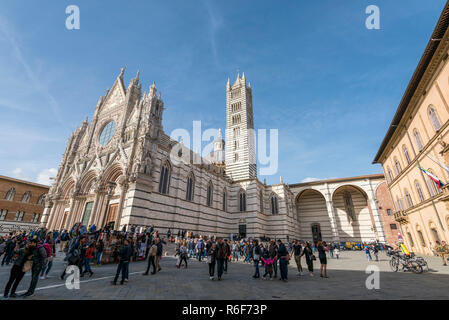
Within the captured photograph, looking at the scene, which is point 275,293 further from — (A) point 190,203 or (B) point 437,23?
(A) point 190,203

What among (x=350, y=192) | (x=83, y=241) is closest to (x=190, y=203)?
(x=83, y=241)

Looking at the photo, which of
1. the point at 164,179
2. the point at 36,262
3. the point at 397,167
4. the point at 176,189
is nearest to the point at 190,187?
the point at 176,189

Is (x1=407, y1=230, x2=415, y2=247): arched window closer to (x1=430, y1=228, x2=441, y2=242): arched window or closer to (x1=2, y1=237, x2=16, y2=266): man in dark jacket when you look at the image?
(x1=430, y1=228, x2=441, y2=242): arched window

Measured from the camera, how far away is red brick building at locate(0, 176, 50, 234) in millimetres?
27875

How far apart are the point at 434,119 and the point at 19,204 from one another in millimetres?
47766

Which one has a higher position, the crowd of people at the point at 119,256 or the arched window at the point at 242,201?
the arched window at the point at 242,201

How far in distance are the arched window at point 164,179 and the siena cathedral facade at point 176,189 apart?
10 centimetres

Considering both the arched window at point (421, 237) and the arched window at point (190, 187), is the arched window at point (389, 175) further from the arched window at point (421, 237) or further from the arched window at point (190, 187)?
the arched window at point (190, 187)

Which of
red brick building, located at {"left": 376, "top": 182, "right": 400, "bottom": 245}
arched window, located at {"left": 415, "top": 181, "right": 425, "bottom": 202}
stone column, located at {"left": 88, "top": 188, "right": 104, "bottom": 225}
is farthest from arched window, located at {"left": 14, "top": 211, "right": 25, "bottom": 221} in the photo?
red brick building, located at {"left": 376, "top": 182, "right": 400, "bottom": 245}

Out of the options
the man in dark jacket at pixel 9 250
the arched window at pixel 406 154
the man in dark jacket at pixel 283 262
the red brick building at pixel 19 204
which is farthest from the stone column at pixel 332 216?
the red brick building at pixel 19 204

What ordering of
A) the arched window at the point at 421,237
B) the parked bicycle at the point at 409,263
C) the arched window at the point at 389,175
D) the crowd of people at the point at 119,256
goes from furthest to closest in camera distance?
1. the arched window at the point at 389,175
2. the arched window at the point at 421,237
3. the parked bicycle at the point at 409,263
4. the crowd of people at the point at 119,256

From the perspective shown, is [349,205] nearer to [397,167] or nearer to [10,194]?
[397,167]

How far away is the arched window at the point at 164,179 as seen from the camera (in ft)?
68.2

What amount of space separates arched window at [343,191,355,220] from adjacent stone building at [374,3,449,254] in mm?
13993
